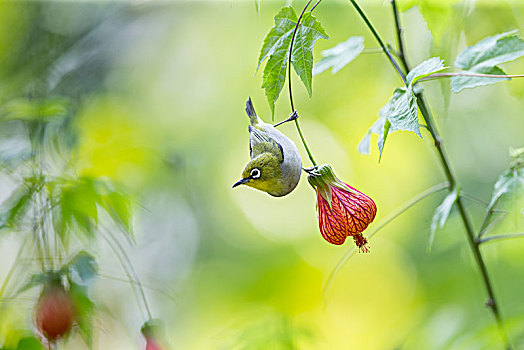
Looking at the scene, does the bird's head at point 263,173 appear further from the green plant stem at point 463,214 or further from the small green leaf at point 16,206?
the small green leaf at point 16,206

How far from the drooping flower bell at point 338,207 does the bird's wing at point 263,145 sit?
5 cm

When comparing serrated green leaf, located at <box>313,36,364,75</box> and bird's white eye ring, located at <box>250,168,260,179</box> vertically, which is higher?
serrated green leaf, located at <box>313,36,364,75</box>

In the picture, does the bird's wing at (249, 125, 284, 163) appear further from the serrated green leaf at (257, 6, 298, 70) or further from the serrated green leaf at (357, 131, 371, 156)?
the serrated green leaf at (357, 131, 371, 156)

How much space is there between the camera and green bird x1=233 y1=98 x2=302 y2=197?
13.2 inches

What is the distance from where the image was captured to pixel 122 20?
1680mm

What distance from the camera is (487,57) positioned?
46 centimetres

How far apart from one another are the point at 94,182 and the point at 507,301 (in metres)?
1.34

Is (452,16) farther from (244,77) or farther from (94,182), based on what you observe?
(244,77)

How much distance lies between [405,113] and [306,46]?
3.3 inches

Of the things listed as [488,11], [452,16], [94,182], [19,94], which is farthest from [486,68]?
[19,94]

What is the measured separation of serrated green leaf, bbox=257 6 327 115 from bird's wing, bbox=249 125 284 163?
0.08ft

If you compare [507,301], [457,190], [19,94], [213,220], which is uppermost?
[19,94]

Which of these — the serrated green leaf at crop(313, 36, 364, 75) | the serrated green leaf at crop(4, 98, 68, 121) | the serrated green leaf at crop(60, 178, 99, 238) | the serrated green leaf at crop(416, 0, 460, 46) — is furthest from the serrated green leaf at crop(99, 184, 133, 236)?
the serrated green leaf at crop(416, 0, 460, 46)

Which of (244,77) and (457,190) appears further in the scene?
(244,77)
